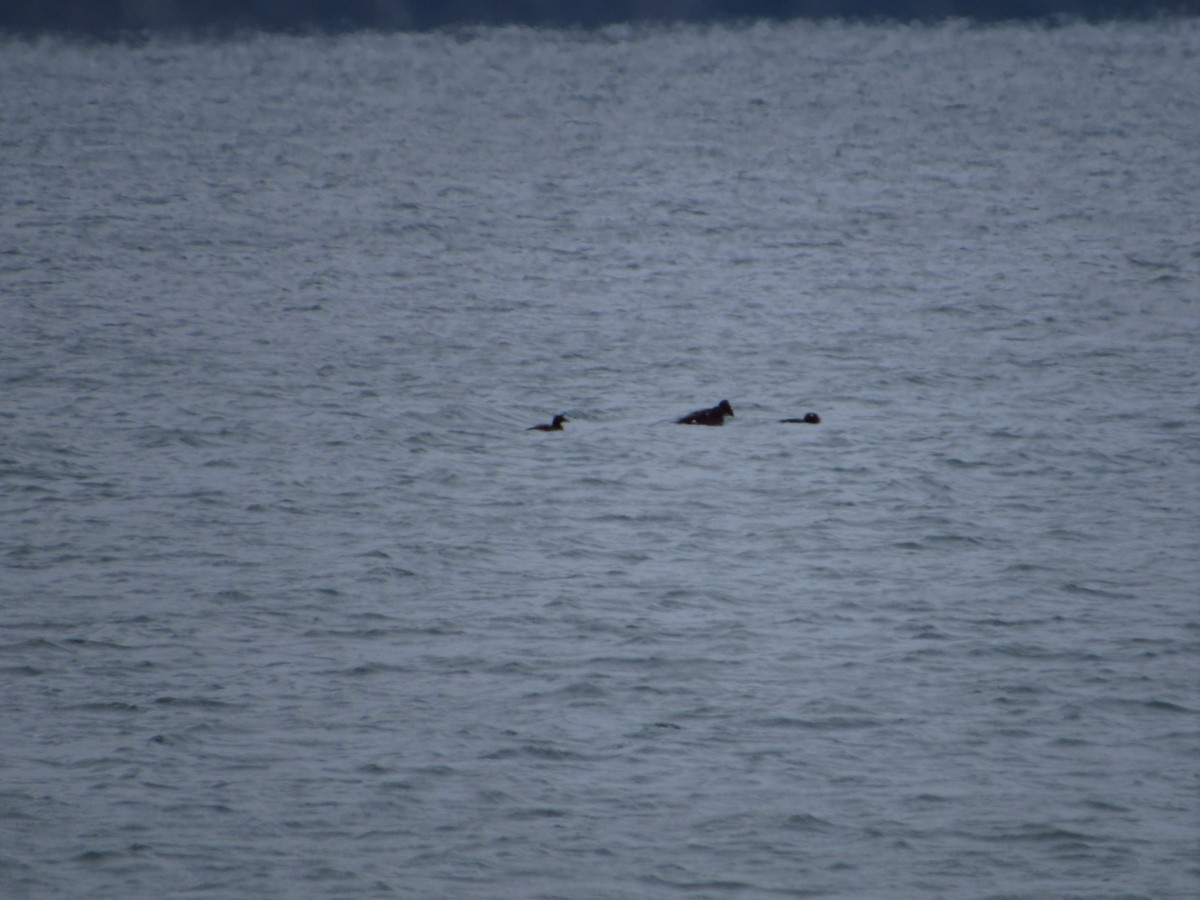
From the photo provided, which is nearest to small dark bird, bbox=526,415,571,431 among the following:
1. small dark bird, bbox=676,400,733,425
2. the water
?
the water

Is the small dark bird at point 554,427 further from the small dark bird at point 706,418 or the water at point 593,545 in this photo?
the small dark bird at point 706,418

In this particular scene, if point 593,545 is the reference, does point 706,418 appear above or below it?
above

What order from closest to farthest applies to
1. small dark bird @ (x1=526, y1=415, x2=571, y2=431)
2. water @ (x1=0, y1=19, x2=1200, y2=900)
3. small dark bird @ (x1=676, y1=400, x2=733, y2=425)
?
water @ (x1=0, y1=19, x2=1200, y2=900)
small dark bird @ (x1=526, y1=415, x2=571, y2=431)
small dark bird @ (x1=676, y1=400, x2=733, y2=425)

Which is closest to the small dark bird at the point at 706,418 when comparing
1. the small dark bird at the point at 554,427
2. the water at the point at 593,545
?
the water at the point at 593,545

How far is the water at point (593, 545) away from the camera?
11.5 m

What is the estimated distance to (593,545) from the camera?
18.2 m

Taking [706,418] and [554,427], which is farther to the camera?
[706,418]

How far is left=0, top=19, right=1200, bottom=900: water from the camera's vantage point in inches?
452

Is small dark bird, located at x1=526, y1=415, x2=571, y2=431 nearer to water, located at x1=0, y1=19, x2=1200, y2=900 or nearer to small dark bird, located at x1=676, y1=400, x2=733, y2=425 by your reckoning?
water, located at x1=0, y1=19, x2=1200, y2=900

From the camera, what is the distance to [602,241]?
40031 millimetres

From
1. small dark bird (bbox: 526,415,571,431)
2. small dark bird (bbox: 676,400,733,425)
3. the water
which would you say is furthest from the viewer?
small dark bird (bbox: 676,400,733,425)

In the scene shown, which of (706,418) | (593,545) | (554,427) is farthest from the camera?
(706,418)

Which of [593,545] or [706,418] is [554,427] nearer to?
[706,418]

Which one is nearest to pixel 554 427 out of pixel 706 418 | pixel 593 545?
pixel 706 418
